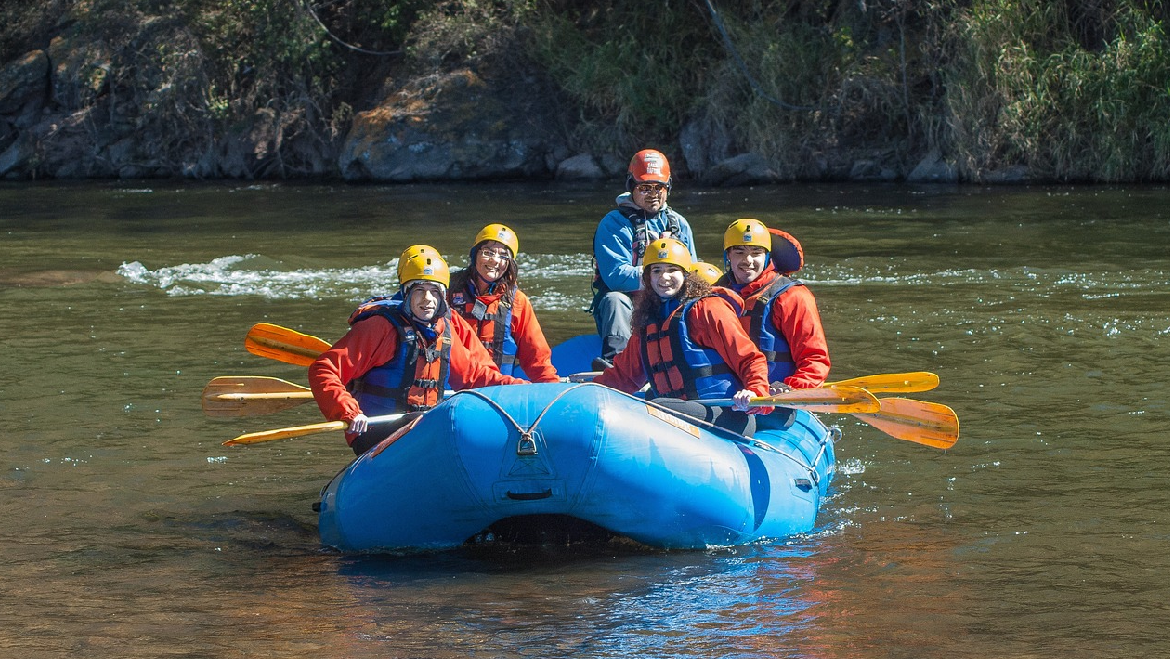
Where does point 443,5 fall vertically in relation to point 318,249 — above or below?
above

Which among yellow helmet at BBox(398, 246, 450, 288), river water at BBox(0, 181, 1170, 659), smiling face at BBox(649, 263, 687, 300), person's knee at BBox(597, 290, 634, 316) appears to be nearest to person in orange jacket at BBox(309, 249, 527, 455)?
yellow helmet at BBox(398, 246, 450, 288)

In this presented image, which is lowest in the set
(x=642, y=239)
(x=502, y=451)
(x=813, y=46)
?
(x=502, y=451)

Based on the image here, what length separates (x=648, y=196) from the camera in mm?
6961

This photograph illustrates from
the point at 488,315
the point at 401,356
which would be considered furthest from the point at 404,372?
the point at 488,315

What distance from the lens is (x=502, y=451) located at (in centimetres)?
472

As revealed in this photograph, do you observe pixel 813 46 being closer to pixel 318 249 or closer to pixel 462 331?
pixel 318 249

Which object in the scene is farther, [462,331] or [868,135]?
[868,135]

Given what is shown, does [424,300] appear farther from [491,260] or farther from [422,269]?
[491,260]

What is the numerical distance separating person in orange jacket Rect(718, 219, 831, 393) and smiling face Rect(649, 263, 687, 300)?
0.53 meters

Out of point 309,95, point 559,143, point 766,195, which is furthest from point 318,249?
point 309,95

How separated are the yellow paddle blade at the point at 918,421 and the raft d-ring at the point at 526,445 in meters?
1.58

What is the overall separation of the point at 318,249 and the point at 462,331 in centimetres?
854

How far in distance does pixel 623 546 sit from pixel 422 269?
1264mm

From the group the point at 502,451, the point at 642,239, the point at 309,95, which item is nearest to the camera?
the point at 502,451
